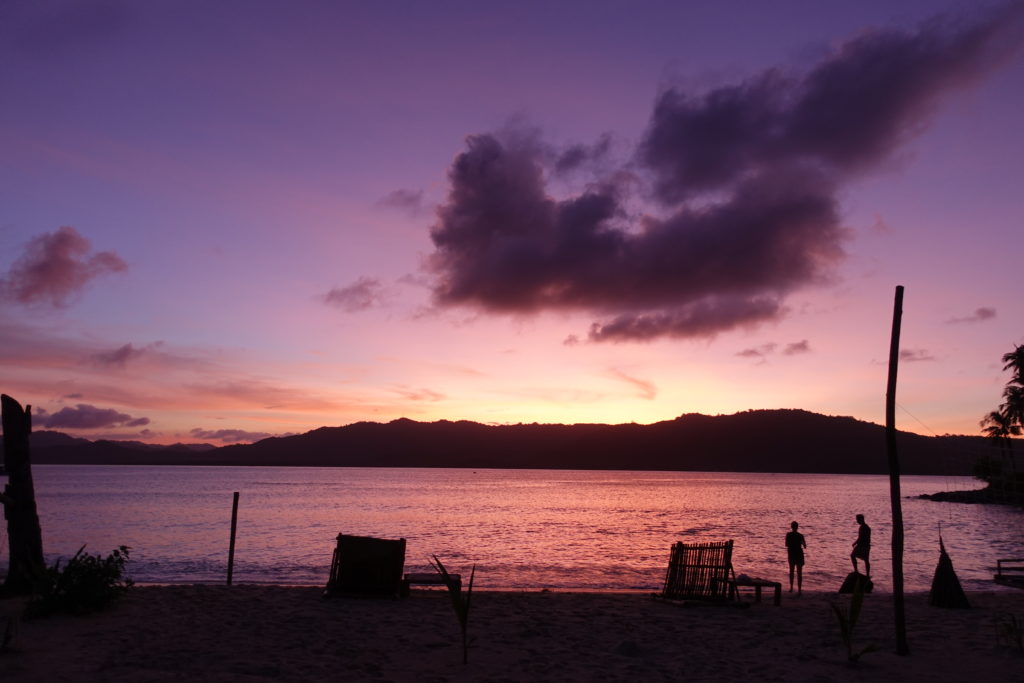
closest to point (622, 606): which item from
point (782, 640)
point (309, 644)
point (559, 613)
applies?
point (559, 613)

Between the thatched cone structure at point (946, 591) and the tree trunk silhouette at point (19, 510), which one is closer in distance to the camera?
the tree trunk silhouette at point (19, 510)

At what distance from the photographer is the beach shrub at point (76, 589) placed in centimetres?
1252

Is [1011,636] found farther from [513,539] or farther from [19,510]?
[513,539]

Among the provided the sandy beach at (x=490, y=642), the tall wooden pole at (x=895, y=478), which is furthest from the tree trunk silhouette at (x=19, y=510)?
the tall wooden pole at (x=895, y=478)

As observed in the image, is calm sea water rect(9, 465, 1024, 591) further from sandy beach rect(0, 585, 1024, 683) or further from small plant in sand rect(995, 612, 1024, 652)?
small plant in sand rect(995, 612, 1024, 652)

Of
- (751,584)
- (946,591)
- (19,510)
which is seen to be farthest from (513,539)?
(19,510)

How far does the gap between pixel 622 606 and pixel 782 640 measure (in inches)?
168

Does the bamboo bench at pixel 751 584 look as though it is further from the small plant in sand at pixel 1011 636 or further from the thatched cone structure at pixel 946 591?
the small plant in sand at pixel 1011 636

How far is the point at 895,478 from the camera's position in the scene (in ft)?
34.8

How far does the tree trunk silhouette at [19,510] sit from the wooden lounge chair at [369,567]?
5.91m

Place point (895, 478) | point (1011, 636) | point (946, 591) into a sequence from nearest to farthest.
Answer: point (895, 478) < point (1011, 636) < point (946, 591)

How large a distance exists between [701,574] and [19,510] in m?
14.5

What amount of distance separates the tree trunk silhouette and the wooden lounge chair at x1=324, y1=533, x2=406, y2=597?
5.91m

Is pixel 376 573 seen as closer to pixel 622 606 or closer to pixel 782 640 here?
pixel 622 606
